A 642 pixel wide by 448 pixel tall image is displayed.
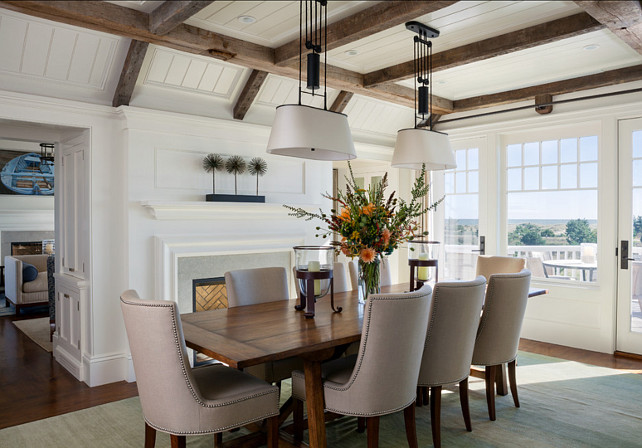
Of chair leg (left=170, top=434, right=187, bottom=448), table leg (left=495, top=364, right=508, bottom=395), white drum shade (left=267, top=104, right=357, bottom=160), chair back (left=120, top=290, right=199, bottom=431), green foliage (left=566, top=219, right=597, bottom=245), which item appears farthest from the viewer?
green foliage (left=566, top=219, right=597, bottom=245)

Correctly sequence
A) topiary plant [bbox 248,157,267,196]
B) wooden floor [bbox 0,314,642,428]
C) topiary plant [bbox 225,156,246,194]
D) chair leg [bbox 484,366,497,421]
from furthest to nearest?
topiary plant [bbox 248,157,267,196], topiary plant [bbox 225,156,246,194], wooden floor [bbox 0,314,642,428], chair leg [bbox 484,366,497,421]

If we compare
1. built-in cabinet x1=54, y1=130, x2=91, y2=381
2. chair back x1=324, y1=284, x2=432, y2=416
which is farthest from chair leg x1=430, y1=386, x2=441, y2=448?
built-in cabinet x1=54, y1=130, x2=91, y2=381

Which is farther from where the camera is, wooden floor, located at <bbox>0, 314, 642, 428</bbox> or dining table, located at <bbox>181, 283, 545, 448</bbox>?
wooden floor, located at <bbox>0, 314, 642, 428</bbox>

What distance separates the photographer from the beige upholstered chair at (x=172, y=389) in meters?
2.11

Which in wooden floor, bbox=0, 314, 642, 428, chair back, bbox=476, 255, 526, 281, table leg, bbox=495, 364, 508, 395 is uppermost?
chair back, bbox=476, 255, 526, 281

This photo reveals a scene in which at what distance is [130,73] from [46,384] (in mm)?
2506

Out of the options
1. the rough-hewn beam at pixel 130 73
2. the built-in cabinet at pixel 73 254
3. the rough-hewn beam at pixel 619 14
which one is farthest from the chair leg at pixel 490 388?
the rough-hewn beam at pixel 130 73

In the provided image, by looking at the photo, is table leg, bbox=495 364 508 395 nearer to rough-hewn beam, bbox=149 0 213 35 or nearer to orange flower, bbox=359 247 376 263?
orange flower, bbox=359 247 376 263

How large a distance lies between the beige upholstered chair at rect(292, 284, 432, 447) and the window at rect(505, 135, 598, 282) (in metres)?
3.21

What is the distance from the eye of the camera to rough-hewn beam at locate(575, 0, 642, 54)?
8.64 feet

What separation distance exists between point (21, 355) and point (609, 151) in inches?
230

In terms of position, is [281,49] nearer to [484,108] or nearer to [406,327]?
[406,327]

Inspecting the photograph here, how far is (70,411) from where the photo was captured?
3406 mm

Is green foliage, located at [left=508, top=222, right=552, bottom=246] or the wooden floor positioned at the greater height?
green foliage, located at [left=508, top=222, right=552, bottom=246]
